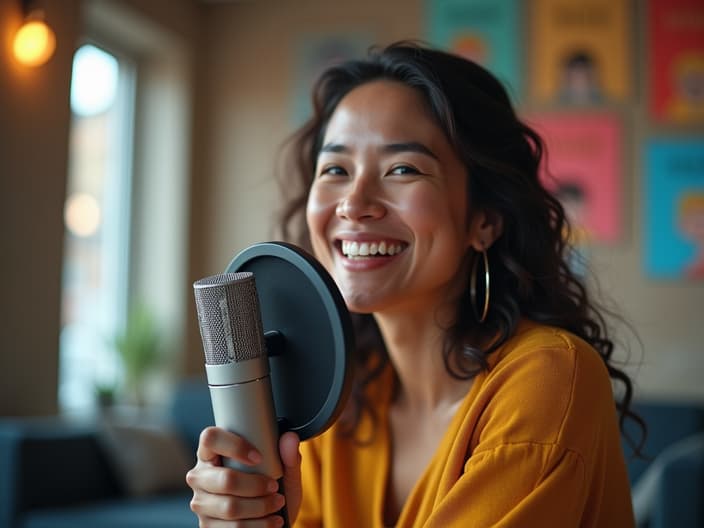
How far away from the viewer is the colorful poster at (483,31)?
16.6 ft

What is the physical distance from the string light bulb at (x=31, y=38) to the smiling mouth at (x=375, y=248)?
10.3ft

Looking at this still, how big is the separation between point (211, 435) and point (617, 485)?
0.60 m

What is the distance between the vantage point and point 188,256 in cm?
554

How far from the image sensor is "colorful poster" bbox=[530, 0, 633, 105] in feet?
16.0

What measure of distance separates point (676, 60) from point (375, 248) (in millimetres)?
4110

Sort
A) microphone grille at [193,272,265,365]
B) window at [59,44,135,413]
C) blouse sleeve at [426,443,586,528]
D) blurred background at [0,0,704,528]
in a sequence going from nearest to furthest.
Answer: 1. microphone grille at [193,272,265,365]
2. blouse sleeve at [426,443,586,528]
3. blurred background at [0,0,704,528]
4. window at [59,44,135,413]

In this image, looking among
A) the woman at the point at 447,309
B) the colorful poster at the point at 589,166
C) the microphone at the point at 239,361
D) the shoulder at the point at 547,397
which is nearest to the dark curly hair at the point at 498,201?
the woman at the point at 447,309

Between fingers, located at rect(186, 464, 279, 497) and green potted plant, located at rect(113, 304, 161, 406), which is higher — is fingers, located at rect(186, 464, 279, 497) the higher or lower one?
the higher one

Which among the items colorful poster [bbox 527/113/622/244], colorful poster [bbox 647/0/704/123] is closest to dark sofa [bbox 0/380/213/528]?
colorful poster [bbox 527/113/622/244]

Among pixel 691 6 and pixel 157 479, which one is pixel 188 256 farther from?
pixel 691 6

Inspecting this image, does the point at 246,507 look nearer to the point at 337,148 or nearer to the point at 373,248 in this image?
the point at 373,248

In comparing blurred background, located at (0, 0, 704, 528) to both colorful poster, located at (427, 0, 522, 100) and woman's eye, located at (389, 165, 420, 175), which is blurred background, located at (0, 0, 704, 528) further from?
woman's eye, located at (389, 165, 420, 175)

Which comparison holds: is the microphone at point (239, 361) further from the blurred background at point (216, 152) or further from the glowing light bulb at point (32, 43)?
the glowing light bulb at point (32, 43)

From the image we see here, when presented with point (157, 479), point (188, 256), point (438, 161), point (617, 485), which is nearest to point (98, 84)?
point (188, 256)
